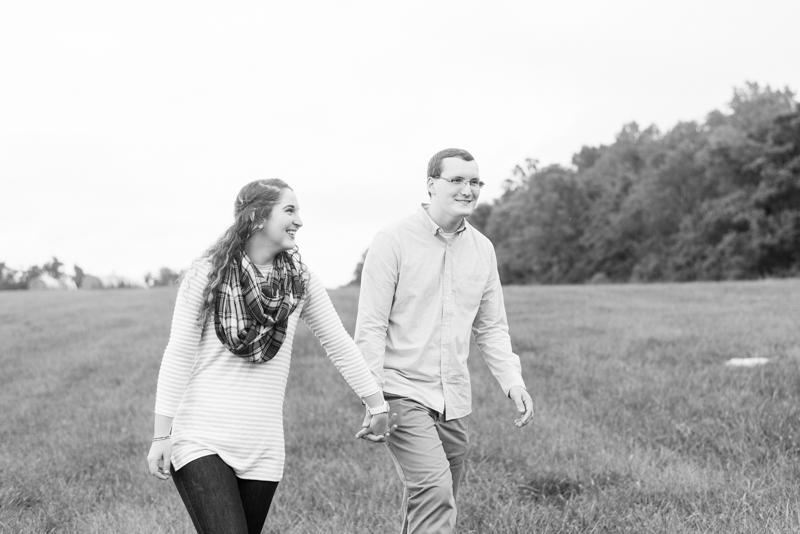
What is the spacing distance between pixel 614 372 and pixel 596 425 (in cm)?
273

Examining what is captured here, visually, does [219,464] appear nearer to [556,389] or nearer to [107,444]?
[107,444]

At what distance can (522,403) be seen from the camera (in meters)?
4.22

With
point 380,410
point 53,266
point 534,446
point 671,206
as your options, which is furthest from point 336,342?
point 53,266

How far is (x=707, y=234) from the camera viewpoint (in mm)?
53969

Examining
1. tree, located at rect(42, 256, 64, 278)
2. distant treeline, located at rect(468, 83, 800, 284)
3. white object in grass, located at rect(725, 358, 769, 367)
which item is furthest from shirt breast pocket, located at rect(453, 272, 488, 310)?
tree, located at rect(42, 256, 64, 278)

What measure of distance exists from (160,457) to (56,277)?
66.6 m

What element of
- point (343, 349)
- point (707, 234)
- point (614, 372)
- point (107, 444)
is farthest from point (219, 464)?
point (707, 234)

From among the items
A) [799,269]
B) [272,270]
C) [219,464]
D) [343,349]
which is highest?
[272,270]

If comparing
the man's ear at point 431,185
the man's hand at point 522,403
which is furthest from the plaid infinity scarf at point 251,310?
the man's hand at point 522,403

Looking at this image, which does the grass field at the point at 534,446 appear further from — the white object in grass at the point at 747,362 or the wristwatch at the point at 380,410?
the wristwatch at the point at 380,410

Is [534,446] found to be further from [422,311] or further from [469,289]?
[422,311]

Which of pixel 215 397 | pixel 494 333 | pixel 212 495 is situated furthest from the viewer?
pixel 494 333

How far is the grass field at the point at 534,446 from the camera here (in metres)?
5.08

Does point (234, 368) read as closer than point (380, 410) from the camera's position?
Yes
